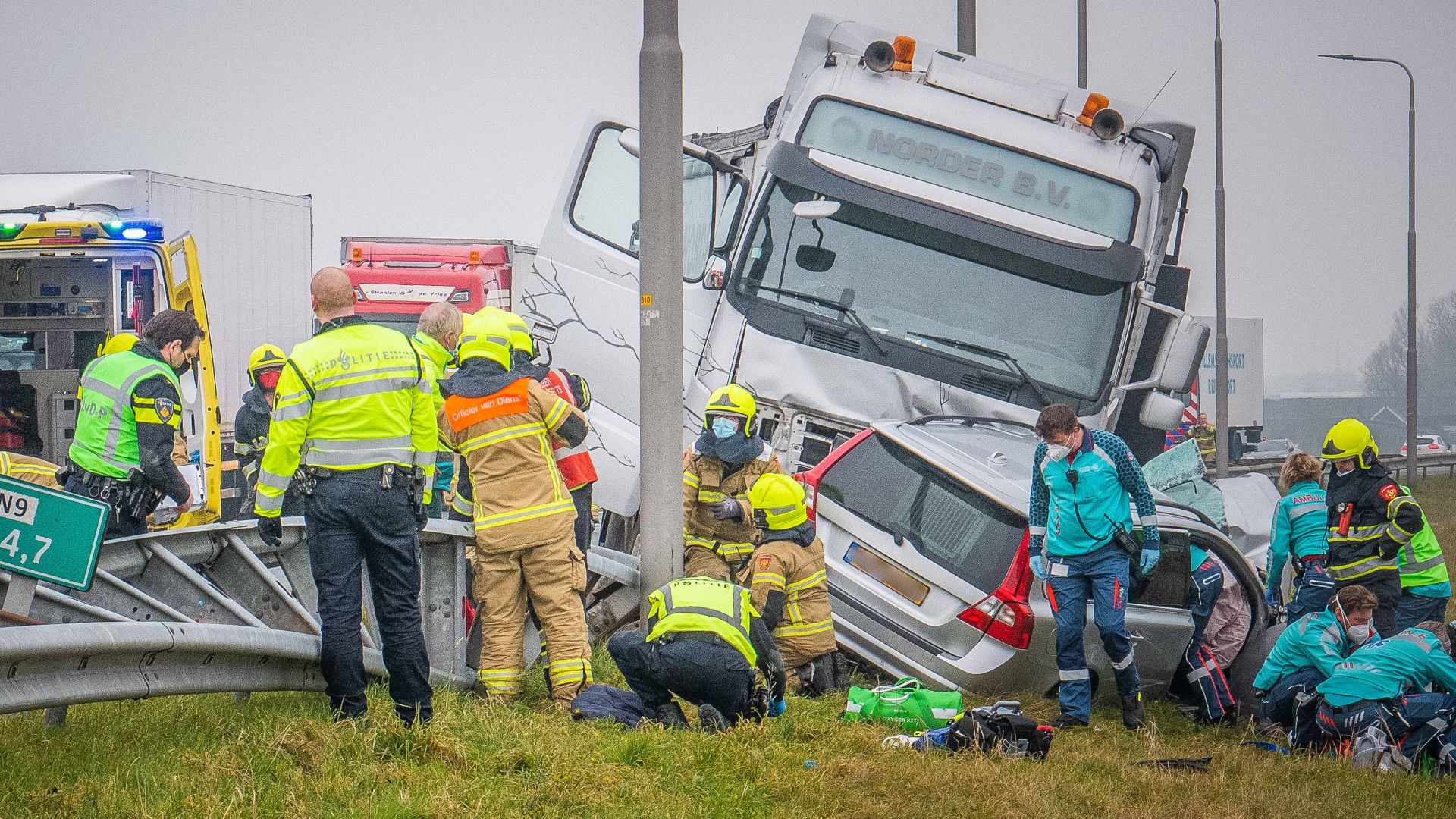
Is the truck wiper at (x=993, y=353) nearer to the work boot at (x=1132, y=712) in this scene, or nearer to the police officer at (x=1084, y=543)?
the police officer at (x=1084, y=543)

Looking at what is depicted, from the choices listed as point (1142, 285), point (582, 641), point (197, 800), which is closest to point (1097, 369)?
point (1142, 285)

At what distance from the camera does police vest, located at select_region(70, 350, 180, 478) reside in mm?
6551

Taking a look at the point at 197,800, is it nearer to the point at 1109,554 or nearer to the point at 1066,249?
the point at 1109,554

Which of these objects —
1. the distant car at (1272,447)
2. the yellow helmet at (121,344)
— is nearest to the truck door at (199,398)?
the yellow helmet at (121,344)

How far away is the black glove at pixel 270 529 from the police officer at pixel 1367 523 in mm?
5789

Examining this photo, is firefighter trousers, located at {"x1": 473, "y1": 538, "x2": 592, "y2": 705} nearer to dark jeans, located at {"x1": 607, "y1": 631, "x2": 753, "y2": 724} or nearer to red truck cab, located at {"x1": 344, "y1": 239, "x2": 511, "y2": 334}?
dark jeans, located at {"x1": 607, "y1": 631, "x2": 753, "y2": 724}

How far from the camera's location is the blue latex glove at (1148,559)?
267 inches

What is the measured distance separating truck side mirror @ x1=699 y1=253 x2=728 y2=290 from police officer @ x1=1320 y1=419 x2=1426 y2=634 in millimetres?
3638

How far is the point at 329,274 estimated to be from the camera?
523 cm

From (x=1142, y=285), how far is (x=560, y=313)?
3.71 m

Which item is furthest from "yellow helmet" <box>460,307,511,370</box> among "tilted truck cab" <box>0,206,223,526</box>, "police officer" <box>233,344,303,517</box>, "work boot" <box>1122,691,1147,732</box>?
"tilted truck cab" <box>0,206,223,526</box>

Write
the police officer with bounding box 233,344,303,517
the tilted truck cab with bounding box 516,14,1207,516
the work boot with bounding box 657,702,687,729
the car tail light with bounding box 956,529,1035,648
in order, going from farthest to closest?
1. the police officer with bounding box 233,344,303,517
2. the tilted truck cab with bounding box 516,14,1207,516
3. the car tail light with bounding box 956,529,1035,648
4. the work boot with bounding box 657,702,687,729

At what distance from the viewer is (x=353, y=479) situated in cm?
508

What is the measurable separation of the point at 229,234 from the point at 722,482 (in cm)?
790
